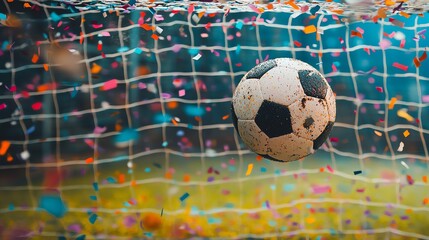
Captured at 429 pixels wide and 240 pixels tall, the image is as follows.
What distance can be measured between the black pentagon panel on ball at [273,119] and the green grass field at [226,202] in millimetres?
1220

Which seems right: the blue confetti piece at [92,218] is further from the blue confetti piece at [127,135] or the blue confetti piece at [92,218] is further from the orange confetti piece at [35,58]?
the blue confetti piece at [127,135]

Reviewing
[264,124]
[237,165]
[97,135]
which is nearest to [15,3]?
[97,135]

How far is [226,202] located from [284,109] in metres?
2.55

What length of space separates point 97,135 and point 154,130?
0.79m

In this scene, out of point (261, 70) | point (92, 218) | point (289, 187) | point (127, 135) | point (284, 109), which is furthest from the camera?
point (127, 135)

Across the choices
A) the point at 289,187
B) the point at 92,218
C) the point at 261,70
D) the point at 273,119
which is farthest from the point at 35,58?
the point at 273,119

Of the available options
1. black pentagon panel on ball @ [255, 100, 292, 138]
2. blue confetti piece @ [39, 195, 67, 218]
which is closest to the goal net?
blue confetti piece @ [39, 195, 67, 218]

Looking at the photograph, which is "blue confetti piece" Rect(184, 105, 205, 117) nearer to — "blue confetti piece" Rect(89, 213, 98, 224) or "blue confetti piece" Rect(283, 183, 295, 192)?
"blue confetti piece" Rect(283, 183, 295, 192)

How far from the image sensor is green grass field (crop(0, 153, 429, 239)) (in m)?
4.04

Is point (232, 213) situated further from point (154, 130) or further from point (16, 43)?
point (16, 43)

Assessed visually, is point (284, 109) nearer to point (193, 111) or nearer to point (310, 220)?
point (310, 220)

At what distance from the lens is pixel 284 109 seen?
9.12 ft

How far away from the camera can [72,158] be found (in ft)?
20.9

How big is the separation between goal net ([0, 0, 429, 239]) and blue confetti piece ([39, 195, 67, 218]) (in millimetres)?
16
